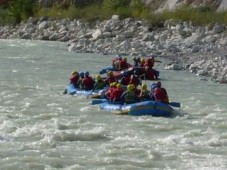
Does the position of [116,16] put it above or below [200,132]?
above

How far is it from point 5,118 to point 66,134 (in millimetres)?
2454

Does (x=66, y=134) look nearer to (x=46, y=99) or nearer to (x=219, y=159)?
(x=219, y=159)

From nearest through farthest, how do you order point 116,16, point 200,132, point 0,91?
point 200,132, point 0,91, point 116,16

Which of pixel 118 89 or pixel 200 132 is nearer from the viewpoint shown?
pixel 200 132

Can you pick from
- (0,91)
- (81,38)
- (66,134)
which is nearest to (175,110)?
(66,134)

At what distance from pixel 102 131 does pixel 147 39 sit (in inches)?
926

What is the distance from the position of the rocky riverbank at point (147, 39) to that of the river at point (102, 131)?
435cm

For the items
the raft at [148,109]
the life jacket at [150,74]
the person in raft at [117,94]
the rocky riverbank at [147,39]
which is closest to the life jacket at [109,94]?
the person in raft at [117,94]

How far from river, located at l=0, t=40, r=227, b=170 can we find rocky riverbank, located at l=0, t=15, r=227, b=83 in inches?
171

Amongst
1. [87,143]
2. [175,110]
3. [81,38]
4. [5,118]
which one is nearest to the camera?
[87,143]

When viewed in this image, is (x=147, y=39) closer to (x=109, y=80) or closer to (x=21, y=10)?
(x=109, y=80)

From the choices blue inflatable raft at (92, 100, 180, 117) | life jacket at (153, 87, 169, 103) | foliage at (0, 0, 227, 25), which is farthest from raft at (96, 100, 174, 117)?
foliage at (0, 0, 227, 25)

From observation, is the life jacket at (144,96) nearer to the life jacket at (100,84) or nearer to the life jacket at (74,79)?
the life jacket at (100,84)

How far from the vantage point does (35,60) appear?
102 ft
